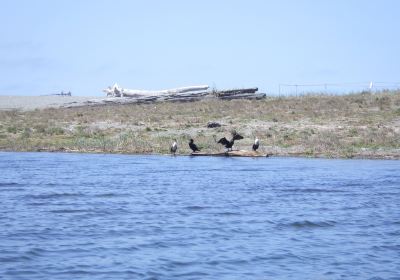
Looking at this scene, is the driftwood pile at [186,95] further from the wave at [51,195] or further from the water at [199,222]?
the wave at [51,195]

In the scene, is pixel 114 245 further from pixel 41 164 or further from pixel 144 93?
pixel 144 93

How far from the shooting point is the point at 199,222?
1802 cm

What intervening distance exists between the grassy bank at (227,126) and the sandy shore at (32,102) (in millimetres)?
5043

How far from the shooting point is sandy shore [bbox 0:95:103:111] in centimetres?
5984

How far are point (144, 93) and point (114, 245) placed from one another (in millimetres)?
48205

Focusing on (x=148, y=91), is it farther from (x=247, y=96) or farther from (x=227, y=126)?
(x=227, y=126)

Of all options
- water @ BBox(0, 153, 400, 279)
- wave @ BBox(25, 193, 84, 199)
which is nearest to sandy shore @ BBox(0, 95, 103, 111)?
water @ BBox(0, 153, 400, 279)

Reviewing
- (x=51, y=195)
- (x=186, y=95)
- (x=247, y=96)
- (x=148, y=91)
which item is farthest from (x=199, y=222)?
(x=148, y=91)

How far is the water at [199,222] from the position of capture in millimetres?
13672

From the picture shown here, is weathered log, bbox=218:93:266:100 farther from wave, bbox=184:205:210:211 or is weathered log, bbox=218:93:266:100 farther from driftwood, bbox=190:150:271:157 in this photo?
wave, bbox=184:205:210:211

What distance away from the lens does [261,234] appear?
656 inches

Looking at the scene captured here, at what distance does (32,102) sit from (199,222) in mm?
49243

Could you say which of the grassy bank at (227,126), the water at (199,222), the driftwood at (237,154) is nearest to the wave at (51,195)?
the water at (199,222)

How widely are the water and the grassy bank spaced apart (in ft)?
21.2
